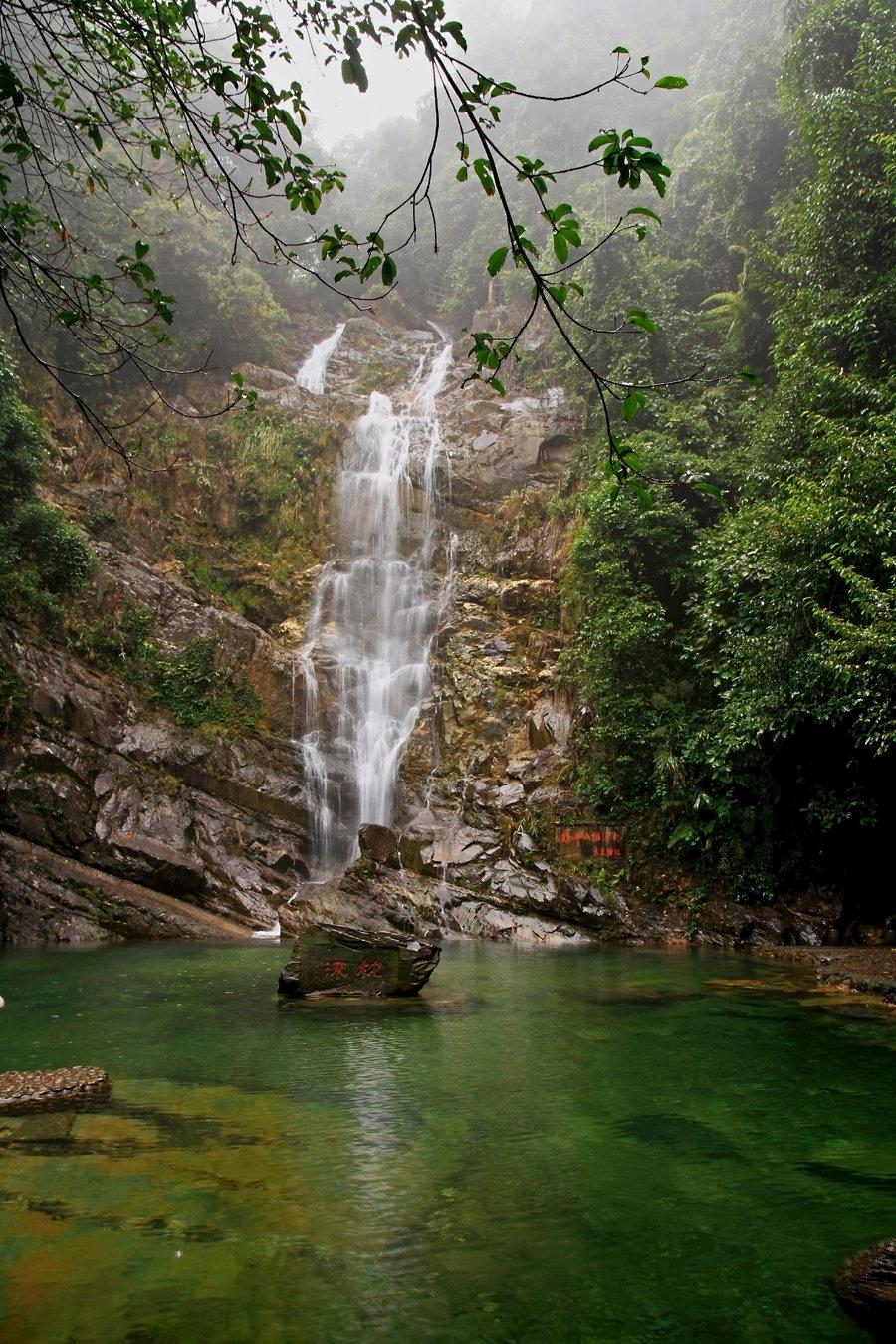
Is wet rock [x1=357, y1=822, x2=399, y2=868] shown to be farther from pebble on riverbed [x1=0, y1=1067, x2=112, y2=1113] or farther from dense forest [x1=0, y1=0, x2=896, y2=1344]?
pebble on riverbed [x1=0, y1=1067, x2=112, y2=1113]

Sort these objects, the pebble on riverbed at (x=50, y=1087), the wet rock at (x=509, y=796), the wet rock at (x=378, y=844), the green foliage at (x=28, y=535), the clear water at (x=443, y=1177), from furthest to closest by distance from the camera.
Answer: the wet rock at (x=509, y=796) < the wet rock at (x=378, y=844) < the green foliage at (x=28, y=535) < the pebble on riverbed at (x=50, y=1087) < the clear water at (x=443, y=1177)

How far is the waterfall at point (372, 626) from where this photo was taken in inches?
727

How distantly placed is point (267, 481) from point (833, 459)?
1645 cm

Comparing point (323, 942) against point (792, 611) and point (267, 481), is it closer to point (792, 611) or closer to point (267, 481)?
point (792, 611)

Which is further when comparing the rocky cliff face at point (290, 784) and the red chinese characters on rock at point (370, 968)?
the rocky cliff face at point (290, 784)

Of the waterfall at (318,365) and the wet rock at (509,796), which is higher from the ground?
the waterfall at (318,365)

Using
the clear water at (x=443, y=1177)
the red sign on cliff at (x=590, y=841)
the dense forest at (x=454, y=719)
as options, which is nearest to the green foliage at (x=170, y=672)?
the dense forest at (x=454, y=719)

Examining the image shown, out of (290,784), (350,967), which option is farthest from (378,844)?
(350,967)

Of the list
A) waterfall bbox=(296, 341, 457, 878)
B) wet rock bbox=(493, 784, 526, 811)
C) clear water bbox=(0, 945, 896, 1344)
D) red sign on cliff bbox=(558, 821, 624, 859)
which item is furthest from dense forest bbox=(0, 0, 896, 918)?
clear water bbox=(0, 945, 896, 1344)

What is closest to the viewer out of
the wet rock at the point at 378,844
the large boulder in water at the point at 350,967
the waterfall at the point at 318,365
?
the large boulder in water at the point at 350,967

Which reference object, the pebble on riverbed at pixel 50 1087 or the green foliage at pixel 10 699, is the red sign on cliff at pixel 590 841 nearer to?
the green foliage at pixel 10 699

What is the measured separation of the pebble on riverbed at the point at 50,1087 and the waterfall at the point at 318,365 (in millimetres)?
25248

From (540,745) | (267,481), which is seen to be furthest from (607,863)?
(267,481)

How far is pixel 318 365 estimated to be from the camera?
29844 mm
